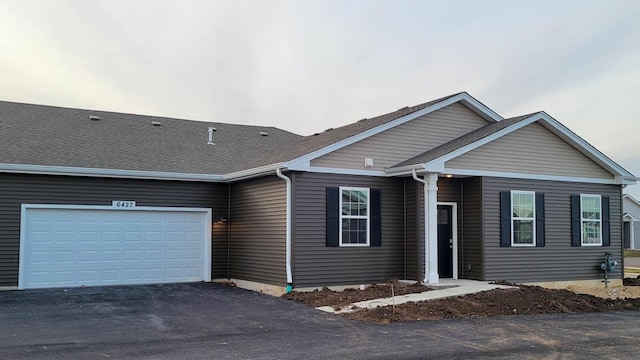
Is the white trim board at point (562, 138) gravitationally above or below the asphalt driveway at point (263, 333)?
above

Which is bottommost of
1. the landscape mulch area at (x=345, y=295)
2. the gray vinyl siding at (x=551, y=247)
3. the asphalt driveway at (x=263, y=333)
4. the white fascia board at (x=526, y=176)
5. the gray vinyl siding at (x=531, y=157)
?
the asphalt driveway at (x=263, y=333)

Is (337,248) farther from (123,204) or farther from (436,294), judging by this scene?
(123,204)

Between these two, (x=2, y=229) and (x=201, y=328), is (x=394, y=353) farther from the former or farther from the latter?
(x=2, y=229)

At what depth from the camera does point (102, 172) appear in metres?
15.0

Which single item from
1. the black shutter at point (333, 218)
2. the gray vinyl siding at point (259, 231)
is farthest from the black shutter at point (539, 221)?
the gray vinyl siding at point (259, 231)

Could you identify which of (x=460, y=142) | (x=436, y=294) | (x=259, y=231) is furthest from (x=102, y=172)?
(x=460, y=142)

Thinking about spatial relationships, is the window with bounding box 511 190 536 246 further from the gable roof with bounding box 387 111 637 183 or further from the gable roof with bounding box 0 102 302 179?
the gable roof with bounding box 0 102 302 179

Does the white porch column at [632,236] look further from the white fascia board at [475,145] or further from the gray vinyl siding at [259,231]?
the gray vinyl siding at [259,231]

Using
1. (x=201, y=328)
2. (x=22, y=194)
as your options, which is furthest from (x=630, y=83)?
(x=22, y=194)

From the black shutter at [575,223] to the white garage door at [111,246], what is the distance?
953 cm

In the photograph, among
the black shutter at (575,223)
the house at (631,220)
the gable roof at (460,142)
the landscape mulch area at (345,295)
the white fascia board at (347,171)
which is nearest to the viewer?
the landscape mulch area at (345,295)

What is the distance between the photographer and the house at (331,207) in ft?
46.2

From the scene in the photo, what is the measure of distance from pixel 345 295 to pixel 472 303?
2.57 metres

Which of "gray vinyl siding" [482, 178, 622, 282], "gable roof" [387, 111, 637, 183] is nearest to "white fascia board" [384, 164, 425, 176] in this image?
"gable roof" [387, 111, 637, 183]
